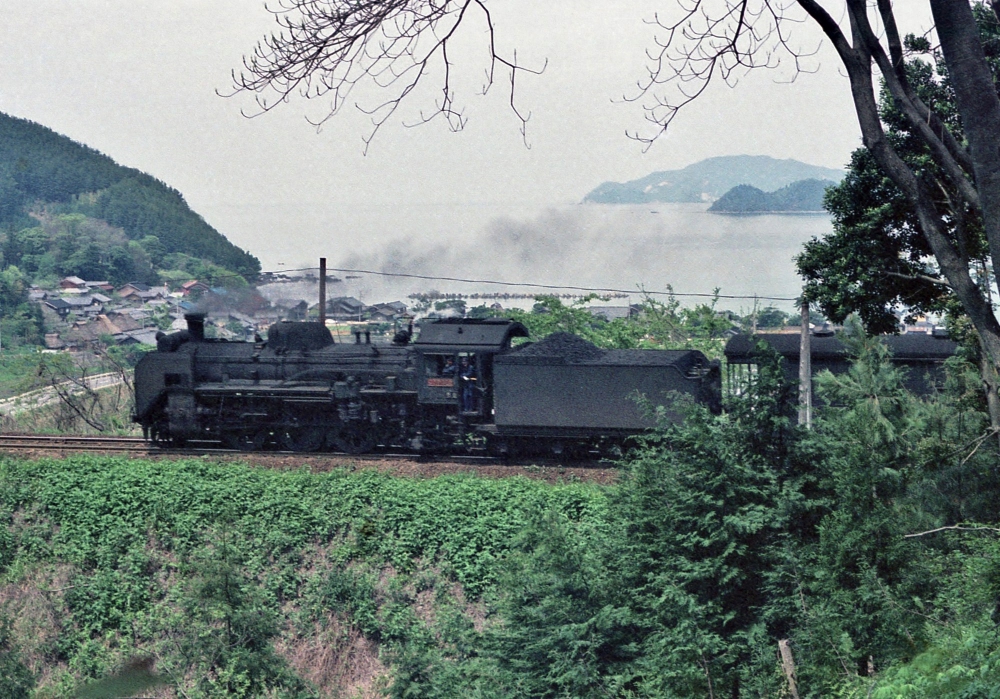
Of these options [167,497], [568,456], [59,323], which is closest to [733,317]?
[568,456]

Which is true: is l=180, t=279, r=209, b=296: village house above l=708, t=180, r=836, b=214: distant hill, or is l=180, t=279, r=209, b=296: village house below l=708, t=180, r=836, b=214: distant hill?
below

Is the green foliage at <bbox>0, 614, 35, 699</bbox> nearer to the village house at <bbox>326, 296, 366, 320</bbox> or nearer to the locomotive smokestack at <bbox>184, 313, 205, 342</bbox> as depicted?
the locomotive smokestack at <bbox>184, 313, 205, 342</bbox>

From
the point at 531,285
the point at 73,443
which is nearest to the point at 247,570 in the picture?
the point at 73,443

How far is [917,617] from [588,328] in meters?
20.8

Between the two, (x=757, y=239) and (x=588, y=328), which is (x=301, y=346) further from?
(x=757, y=239)

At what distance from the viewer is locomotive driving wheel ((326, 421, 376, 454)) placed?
59.0 ft

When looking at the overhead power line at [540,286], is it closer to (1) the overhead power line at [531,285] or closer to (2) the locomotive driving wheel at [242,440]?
(1) the overhead power line at [531,285]

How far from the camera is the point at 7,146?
1677 inches

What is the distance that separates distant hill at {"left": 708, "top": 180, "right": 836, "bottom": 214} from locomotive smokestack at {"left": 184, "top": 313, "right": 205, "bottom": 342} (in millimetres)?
22227

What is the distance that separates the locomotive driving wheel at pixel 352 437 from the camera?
18.0 m

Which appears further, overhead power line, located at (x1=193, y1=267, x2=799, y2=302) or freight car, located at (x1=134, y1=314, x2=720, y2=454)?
overhead power line, located at (x1=193, y1=267, x2=799, y2=302)

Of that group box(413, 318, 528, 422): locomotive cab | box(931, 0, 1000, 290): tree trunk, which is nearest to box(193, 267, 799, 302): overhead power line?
box(413, 318, 528, 422): locomotive cab

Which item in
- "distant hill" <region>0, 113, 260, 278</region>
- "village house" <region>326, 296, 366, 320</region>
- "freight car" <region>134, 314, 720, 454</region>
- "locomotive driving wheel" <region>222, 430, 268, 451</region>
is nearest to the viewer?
"freight car" <region>134, 314, 720, 454</region>

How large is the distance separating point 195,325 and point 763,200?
956 inches
